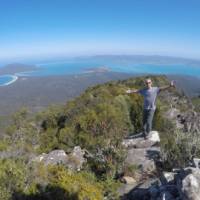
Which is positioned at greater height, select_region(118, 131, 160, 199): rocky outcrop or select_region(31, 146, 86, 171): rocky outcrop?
select_region(118, 131, 160, 199): rocky outcrop

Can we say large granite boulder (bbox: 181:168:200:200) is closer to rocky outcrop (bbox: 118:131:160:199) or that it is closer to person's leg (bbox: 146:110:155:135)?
rocky outcrop (bbox: 118:131:160:199)

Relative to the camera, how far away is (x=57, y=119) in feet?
71.8

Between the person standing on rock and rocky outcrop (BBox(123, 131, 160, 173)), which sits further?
the person standing on rock

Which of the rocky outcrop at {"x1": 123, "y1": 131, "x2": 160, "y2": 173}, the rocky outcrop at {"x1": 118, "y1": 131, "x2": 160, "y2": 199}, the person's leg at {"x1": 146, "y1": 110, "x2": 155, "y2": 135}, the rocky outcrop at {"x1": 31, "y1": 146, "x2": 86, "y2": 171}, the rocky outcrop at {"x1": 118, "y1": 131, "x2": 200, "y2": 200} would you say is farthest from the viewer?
the person's leg at {"x1": 146, "y1": 110, "x2": 155, "y2": 135}

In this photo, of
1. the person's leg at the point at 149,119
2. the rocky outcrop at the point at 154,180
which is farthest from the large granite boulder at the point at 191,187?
the person's leg at the point at 149,119

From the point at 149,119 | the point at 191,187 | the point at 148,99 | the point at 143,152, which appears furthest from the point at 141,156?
the point at 191,187

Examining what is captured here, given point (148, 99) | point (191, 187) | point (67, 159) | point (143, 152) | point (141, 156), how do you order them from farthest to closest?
point (67, 159) → point (148, 99) → point (143, 152) → point (141, 156) → point (191, 187)

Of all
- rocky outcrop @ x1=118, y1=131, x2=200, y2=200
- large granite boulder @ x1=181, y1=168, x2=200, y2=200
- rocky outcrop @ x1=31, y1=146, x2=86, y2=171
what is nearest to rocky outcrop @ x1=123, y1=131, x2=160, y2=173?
rocky outcrop @ x1=118, y1=131, x2=200, y2=200

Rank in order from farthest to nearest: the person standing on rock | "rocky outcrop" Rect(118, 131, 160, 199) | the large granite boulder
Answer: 1. the person standing on rock
2. "rocky outcrop" Rect(118, 131, 160, 199)
3. the large granite boulder

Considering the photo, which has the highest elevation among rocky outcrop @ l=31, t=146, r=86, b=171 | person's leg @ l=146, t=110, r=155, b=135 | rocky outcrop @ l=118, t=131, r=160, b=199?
person's leg @ l=146, t=110, r=155, b=135

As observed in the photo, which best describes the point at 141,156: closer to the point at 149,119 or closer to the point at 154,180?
the point at 149,119

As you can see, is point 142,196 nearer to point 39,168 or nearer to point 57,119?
point 39,168

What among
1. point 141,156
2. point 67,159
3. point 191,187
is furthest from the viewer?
point 67,159

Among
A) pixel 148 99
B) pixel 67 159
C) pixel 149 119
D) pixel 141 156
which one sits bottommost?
pixel 67 159
